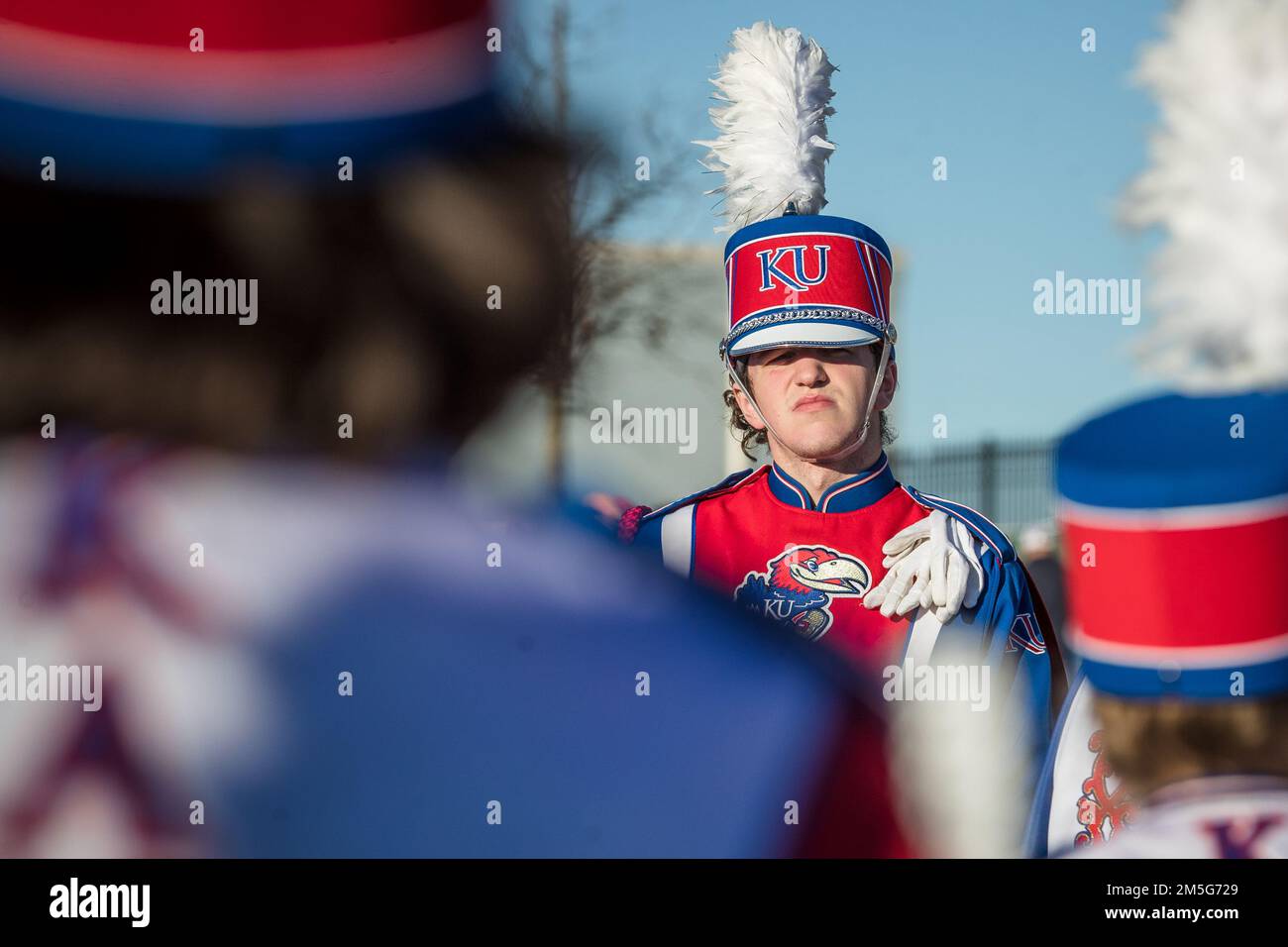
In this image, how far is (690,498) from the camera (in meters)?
2.05

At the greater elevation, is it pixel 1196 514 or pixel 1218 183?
pixel 1218 183

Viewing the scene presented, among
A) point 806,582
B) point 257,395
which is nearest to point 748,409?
point 806,582

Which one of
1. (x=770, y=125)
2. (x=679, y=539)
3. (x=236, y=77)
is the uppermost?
(x=770, y=125)

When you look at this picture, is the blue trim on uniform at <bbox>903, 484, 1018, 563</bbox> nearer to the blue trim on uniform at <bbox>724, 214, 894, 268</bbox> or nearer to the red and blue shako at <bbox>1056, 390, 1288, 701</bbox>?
the red and blue shako at <bbox>1056, 390, 1288, 701</bbox>

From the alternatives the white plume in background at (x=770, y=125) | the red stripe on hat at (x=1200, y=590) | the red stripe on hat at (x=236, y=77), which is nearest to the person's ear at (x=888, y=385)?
the white plume in background at (x=770, y=125)

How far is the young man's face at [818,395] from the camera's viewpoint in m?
2.08

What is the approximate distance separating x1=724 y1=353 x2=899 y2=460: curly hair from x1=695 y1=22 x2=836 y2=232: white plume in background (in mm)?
299

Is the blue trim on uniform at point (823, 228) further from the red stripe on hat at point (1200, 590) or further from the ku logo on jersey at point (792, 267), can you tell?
the red stripe on hat at point (1200, 590)

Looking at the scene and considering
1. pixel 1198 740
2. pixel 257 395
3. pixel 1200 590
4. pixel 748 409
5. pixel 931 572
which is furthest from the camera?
pixel 748 409

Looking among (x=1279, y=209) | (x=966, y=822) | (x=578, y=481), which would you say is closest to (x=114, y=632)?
(x=578, y=481)

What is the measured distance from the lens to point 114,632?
998 millimetres

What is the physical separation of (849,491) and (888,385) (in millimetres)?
192

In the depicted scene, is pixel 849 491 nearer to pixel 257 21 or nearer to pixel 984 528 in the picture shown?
pixel 984 528

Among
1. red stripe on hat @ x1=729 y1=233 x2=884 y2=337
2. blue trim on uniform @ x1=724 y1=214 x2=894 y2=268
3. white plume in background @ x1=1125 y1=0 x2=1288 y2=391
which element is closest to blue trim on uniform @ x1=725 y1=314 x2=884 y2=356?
red stripe on hat @ x1=729 y1=233 x2=884 y2=337
